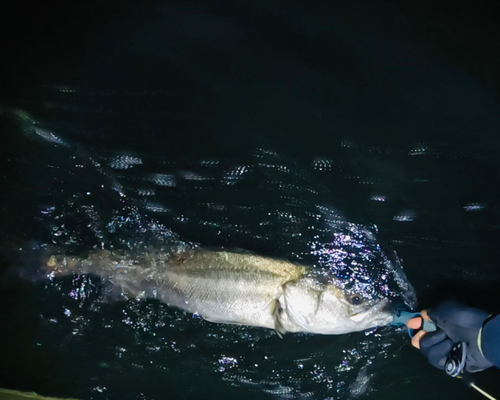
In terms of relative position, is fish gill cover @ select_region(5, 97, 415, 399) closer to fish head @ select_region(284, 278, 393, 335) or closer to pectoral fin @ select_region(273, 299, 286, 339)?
fish head @ select_region(284, 278, 393, 335)

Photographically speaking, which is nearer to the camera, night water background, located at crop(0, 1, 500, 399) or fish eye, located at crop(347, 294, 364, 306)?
fish eye, located at crop(347, 294, 364, 306)

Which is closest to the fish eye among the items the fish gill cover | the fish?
the fish

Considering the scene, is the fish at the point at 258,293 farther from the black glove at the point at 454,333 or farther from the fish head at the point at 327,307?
the black glove at the point at 454,333

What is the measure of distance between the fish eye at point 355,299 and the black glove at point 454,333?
1.88 ft

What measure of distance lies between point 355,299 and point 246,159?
1452 millimetres

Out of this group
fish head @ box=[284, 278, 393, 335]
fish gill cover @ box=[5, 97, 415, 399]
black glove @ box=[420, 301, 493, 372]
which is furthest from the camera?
fish gill cover @ box=[5, 97, 415, 399]

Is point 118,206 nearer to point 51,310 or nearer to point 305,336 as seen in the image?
point 51,310

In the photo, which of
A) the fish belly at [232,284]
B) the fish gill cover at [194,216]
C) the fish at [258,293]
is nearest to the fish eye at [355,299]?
the fish at [258,293]

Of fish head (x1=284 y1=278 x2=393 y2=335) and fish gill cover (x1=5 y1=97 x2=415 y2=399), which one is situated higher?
fish gill cover (x1=5 y1=97 x2=415 y2=399)

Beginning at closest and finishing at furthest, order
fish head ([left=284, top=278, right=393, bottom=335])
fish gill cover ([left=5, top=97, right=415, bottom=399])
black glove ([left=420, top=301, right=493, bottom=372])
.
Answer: black glove ([left=420, top=301, right=493, bottom=372]) → fish head ([left=284, top=278, right=393, bottom=335]) → fish gill cover ([left=5, top=97, right=415, bottom=399])

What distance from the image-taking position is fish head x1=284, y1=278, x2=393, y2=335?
294 centimetres

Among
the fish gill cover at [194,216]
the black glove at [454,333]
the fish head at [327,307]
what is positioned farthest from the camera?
the fish gill cover at [194,216]

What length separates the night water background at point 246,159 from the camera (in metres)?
3.38

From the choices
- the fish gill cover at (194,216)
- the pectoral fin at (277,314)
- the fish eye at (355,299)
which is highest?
the fish gill cover at (194,216)
